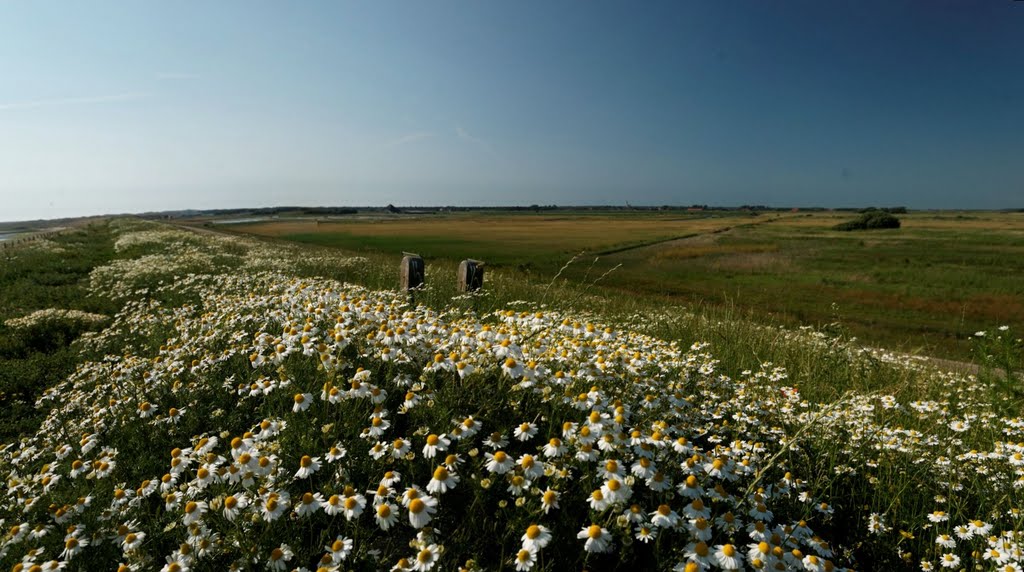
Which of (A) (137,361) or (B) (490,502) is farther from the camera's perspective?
(A) (137,361)

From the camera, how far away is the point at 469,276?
9.62 m

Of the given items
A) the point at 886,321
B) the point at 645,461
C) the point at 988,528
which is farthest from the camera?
the point at 886,321

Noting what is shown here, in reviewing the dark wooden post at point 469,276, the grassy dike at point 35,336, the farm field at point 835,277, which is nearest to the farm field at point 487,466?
the grassy dike at point 35,336

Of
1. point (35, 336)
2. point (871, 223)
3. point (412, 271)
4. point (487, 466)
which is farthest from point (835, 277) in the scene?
point (871, 223)

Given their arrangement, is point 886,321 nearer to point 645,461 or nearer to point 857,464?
point 857,464

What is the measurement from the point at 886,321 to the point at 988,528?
18.7 meters

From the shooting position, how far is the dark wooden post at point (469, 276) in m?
9.56

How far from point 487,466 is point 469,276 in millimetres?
7260

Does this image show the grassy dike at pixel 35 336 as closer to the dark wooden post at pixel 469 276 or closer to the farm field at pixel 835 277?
the dark wooden post at pixel 469 276

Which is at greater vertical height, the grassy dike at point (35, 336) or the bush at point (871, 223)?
the bush at point (871, 223)

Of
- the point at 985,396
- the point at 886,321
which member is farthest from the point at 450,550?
the point at 886,321

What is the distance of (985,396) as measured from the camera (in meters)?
5.19

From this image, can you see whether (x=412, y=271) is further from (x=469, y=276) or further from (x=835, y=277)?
(x=835, y=277)

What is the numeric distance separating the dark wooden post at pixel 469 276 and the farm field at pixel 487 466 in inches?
170
